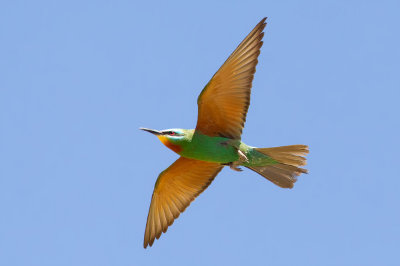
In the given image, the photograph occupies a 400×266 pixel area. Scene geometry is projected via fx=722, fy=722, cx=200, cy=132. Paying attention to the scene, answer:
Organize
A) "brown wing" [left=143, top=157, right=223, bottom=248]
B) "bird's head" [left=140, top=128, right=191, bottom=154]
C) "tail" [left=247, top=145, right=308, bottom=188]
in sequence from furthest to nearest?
1. "brown wing" [left=143, top=157, right=223, bottom=248]
2. "tail" [left=247, top=145, right=308, bottom=188]
3. "bird's head" [left=140, top=128, right=191, bottom=154]

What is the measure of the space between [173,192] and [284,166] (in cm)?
154

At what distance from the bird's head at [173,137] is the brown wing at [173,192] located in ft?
2.84

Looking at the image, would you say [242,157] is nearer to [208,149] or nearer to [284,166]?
[208,149]

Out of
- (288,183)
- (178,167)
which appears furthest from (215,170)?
(288,183)

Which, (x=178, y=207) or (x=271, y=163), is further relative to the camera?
(x=178, y=207)

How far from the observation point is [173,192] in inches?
355

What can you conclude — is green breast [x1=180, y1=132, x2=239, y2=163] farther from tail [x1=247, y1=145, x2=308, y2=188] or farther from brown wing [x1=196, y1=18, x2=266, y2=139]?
tail [x1=247, y1=145, x2=308, y2=188]

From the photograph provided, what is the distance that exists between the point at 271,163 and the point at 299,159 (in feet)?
1.06

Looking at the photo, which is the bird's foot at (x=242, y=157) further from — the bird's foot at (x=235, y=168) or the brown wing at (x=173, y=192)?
the brown wing at (x=173, y=192)

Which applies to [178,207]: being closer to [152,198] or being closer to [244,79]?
[152,198]

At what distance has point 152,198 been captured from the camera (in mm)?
9070

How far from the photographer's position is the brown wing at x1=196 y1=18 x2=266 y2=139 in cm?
780

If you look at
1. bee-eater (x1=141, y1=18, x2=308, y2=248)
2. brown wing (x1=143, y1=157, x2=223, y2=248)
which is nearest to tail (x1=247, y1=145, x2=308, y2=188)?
bee-eater (x1=141, y1=18, x2=308, y2=248)

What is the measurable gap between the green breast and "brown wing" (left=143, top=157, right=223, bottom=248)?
778mm
